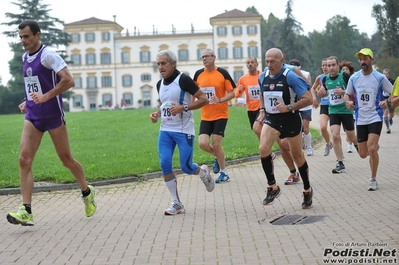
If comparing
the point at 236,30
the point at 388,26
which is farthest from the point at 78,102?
the point at 388,26

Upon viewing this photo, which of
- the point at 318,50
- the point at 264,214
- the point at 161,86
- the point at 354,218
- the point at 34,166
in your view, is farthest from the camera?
the point at 318,50

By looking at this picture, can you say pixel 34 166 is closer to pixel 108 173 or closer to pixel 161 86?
pixel 108 173

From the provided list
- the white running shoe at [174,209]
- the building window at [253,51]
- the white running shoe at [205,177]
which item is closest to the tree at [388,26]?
the white running shoe at [205,177]

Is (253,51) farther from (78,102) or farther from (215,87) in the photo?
(215,87)

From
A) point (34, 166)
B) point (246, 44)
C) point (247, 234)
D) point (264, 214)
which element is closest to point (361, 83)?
point (264, 214)

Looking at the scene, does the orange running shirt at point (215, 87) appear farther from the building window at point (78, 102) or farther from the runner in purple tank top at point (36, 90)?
the building window at point (78, 102)

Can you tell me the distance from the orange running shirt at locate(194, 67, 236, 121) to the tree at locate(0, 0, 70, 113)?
81192 mm

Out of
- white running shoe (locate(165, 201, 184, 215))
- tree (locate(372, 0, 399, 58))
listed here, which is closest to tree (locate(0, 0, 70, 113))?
tree (locate(372, 0, 399, 58))

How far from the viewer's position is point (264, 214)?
9461 millimetres

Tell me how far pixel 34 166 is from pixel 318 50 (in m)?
123

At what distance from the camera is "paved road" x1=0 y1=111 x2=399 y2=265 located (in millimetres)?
6980

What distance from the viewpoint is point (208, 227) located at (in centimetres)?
855

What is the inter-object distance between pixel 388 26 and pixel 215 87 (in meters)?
48.5

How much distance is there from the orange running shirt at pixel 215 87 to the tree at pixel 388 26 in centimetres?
4493
